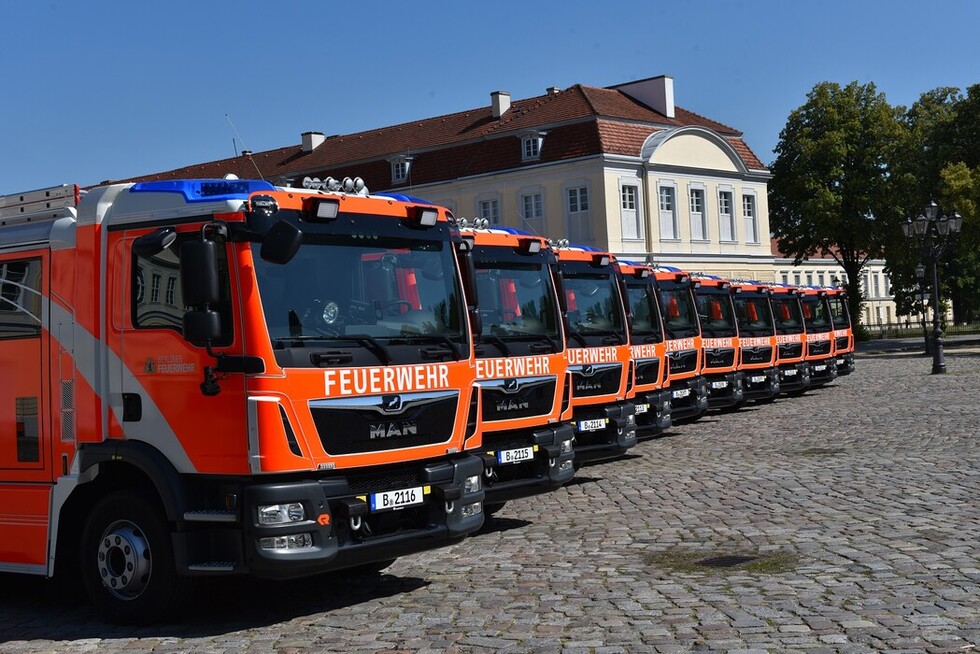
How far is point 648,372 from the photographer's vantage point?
18.2 m

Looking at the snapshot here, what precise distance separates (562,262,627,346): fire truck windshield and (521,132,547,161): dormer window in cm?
4344

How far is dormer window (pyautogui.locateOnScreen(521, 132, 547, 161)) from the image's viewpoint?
5953 centimetres

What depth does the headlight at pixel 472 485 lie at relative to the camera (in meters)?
9.08

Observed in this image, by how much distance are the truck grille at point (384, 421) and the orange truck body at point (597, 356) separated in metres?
5.32

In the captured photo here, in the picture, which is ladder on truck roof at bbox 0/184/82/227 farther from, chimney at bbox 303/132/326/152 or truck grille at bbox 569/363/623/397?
chimney at bbox 303/132/326/152

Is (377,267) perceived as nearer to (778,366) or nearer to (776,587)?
(776,587)

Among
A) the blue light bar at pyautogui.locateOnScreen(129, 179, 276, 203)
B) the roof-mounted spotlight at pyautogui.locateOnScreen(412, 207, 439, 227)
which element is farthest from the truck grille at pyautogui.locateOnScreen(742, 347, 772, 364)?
the blue light bar at pyautogui.locateOnScreen(129, 179, 276, 203)

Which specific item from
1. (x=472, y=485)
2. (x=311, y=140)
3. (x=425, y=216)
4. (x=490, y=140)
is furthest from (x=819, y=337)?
(x=311, y=140)

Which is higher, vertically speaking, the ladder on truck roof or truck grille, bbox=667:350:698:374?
the ladder on truck roof

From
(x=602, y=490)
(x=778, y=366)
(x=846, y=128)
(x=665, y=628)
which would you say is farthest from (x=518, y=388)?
(x=846, y=128)

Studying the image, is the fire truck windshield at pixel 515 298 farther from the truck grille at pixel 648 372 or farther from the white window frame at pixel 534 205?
the white window frame at pixel 534 205

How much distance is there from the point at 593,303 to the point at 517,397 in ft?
16.0

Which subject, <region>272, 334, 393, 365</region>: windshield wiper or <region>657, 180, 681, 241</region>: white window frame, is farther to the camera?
<region>657, 180, 681, 241</region>: white window frame

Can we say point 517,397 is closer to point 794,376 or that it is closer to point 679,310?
point 679,310
